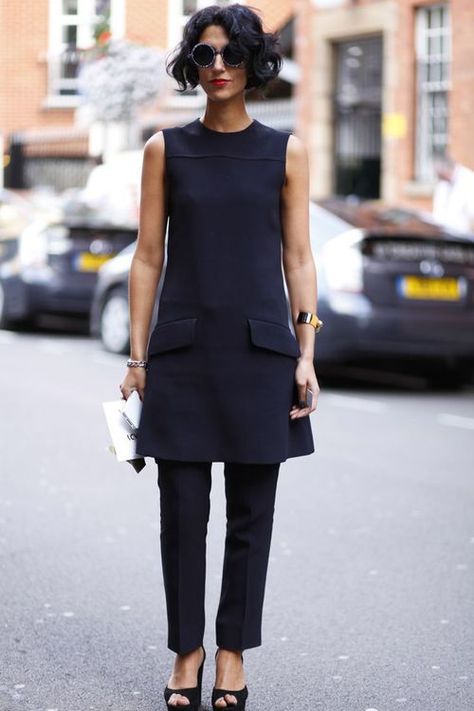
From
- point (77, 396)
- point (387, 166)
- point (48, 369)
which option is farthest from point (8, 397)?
point (387, 166)

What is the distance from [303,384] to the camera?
13.4ft

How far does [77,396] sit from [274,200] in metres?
7.25

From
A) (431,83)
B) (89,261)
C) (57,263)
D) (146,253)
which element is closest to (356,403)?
(89,261)

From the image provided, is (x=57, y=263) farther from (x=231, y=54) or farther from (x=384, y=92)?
(x=231, y=54)

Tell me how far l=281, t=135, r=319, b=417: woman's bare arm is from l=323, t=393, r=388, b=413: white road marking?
265 inches

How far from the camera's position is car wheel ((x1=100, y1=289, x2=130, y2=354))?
1395 centimetres

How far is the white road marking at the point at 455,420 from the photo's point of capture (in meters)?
10.2

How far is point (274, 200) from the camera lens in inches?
158

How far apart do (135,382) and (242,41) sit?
36.6 inches

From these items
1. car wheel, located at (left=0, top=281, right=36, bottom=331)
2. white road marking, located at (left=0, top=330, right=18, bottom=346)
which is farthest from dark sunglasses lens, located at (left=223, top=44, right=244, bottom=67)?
car wheel, located at (left=0, top=281, right=36, bottom=331)

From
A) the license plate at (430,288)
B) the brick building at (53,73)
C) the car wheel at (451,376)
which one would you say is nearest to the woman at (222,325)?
the license plate at (430,288)

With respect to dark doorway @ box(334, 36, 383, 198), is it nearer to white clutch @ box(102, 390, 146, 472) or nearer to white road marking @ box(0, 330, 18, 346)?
white road marking @ box(0, 330, 18, 346)

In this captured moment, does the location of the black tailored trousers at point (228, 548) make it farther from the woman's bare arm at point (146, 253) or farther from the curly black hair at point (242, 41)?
the curly black hair at point (242, 41)

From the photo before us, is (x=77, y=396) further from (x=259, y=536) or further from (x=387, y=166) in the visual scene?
→ (x=387, y=166)
